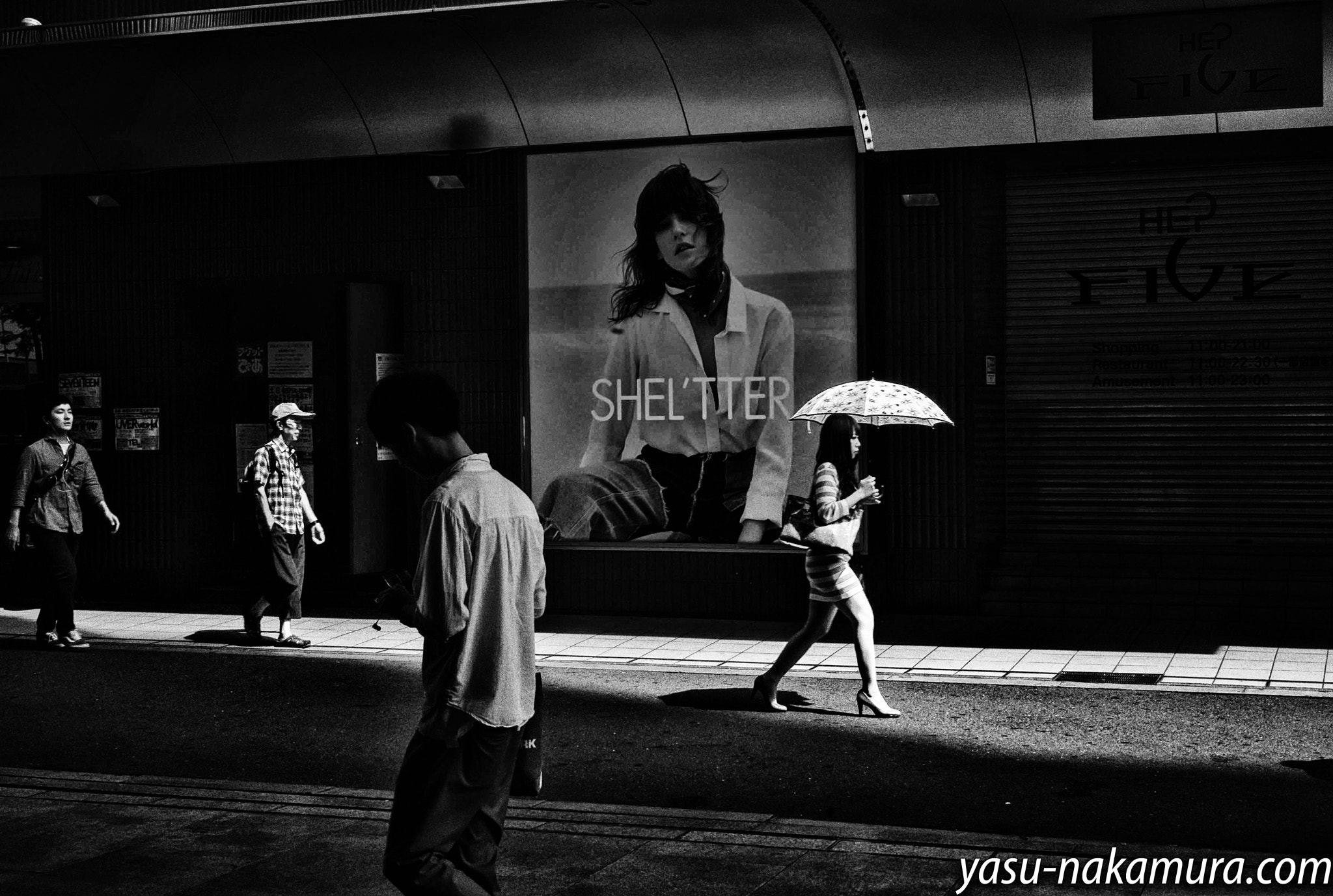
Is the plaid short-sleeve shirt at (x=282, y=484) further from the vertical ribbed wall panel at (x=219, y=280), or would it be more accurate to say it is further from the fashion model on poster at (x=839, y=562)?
the fashion model on poster at (x=839, y=562)

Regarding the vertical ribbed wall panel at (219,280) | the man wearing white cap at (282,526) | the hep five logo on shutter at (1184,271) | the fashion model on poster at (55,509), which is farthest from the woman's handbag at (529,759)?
the hep five logo on shutter at (1184,271)

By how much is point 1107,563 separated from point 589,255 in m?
4.75

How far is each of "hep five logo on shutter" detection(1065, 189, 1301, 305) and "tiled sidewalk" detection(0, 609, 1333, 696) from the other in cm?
274

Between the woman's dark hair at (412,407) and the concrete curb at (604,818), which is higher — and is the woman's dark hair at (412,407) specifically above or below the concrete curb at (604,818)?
above

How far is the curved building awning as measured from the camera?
38.0ft

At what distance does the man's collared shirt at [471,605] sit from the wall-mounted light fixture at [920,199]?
28.1ft

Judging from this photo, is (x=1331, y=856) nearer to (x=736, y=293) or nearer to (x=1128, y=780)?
(x=1128, y=780)

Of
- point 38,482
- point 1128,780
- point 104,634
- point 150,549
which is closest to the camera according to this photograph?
point 1128,780

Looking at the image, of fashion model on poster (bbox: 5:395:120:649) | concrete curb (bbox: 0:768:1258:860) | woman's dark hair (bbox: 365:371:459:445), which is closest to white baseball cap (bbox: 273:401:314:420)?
fashion model on poster (bbox: 5:395:120:649)

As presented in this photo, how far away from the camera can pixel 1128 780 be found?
745 cm

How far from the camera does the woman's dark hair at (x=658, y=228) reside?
12859mm

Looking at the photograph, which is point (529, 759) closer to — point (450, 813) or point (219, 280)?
point (450, 813)

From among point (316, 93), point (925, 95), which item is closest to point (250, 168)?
point (316, 93)

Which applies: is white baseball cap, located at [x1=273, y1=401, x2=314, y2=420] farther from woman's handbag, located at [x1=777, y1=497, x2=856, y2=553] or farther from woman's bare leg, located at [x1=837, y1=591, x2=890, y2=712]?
woman's bare leg, located at [x1=837, y1=591, x2=890, y2=712]
